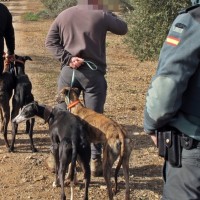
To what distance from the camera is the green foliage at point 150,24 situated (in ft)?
37.0

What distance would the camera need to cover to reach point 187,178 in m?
2.38

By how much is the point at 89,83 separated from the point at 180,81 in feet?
9.19

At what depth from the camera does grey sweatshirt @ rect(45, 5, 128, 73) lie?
4.71m

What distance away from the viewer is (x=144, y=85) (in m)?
10.8

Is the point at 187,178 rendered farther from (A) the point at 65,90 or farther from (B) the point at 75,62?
(A) the point at 65,90

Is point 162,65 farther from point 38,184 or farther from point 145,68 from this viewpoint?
point 145,68

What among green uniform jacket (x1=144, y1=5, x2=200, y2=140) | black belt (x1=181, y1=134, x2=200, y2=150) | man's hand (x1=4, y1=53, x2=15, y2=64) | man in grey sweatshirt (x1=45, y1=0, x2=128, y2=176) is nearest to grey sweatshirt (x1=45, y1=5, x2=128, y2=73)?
man in grey sweatshirt (x1=45, y1=0, x2=128, y2=176)

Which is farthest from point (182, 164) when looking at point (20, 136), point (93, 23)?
point (20, 136)

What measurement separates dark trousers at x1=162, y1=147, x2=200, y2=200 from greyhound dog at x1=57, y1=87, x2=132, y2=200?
201 cm

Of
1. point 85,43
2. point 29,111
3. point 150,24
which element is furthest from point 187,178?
point 150,24

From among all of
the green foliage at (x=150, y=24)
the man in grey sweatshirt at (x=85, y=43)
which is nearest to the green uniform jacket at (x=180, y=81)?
the man in grey sweatshirt at (x=85, y=43)

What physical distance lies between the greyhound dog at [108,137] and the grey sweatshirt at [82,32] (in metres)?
0.54

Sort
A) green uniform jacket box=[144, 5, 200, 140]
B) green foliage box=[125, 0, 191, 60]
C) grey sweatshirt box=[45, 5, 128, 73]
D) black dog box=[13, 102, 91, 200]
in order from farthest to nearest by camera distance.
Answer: green foliage box=[125, 0, 191, 60] < grey sweatshirt box=[45, 5, 128, 73] < black dog box=[13, 102, 91, 200] < green uniform jacket box=[144, 5, 200, 140]

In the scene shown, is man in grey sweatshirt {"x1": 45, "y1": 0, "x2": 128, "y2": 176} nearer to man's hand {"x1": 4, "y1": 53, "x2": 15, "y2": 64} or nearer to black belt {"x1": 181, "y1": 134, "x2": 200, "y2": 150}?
man's hand {"x1": 4, "y1": 53, "x2": 15, "y2": 64}
